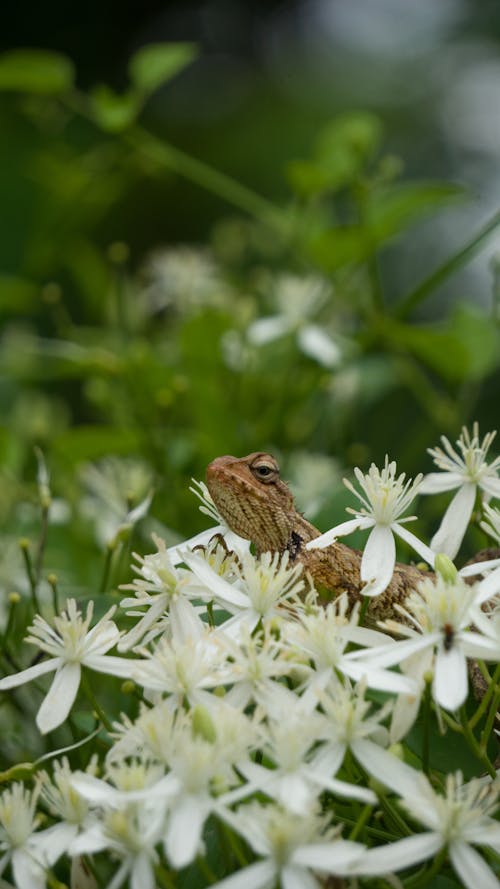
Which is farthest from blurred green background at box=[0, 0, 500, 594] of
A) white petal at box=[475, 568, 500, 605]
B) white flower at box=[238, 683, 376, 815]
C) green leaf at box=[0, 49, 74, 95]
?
white flower at box=[238, 683, 376, 815]

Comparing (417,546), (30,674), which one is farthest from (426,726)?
(30,674)

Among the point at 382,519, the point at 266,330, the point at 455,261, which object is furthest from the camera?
the point at 266,330

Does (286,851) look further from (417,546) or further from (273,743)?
(417,546)

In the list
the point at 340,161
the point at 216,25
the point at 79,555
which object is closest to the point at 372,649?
the point at 79,555

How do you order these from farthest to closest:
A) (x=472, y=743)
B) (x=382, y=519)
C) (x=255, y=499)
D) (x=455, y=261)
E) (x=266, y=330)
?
(x=266, y=330)
(x=455, y=261)
(x=255, y=499)
(x=382, y=519)
(x=472, y=743)

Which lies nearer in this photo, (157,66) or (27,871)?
(27,871)
